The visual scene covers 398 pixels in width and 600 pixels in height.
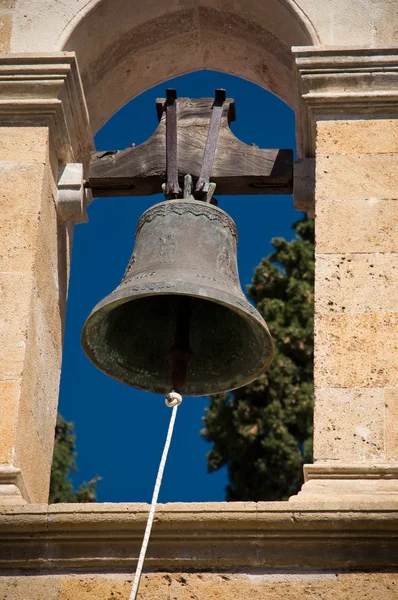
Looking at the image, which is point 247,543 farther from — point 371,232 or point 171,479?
point 171,479

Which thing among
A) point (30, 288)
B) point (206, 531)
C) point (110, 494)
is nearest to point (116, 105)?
point (30, 288)

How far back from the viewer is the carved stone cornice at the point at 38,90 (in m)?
6.44

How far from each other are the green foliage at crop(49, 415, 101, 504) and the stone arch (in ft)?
25.4

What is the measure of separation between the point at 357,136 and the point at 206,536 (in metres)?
1.90

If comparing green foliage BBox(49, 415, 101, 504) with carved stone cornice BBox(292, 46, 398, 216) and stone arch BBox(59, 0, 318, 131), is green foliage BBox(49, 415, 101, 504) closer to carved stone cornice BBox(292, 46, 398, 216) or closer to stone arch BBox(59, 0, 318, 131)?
stone arch BBox(59, 0, 318, 131)

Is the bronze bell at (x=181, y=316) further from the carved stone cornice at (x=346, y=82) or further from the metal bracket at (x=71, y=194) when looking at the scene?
the carved stone cornice at (x=346, y=82)

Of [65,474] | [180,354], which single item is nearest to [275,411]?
[65,474]

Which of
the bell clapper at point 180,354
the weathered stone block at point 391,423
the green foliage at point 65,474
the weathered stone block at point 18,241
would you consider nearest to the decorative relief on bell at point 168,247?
the bell clapper at point 180,354

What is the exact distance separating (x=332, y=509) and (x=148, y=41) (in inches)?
108

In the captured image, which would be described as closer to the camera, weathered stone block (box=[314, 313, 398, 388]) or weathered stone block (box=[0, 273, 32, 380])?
weathered stone block (box=[314, 313, 398, 388])

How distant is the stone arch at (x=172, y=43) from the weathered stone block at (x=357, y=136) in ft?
1.67

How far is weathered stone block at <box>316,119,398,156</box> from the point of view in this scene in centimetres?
619

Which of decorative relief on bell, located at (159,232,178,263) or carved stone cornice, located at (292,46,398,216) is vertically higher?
carved stone cornice, located at (292,46,398,216)

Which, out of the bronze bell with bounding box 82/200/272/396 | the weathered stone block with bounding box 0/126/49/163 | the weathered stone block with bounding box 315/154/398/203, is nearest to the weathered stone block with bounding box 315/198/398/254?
the weathered stone block with bounding box 315/154/398/203
